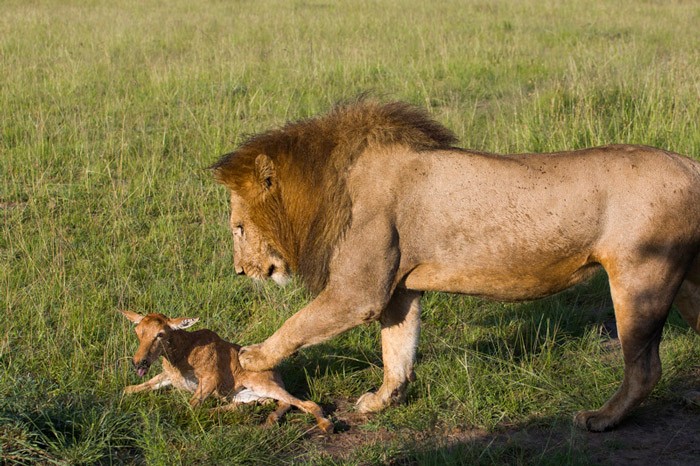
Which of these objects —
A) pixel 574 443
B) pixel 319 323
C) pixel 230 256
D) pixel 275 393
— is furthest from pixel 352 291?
pixel 230 256

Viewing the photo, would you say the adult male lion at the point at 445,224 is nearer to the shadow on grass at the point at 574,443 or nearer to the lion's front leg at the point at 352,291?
the lion's front leg at the point at 352,291

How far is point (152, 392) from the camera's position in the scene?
4.38 m

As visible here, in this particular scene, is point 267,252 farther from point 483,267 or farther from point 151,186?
point 151,186

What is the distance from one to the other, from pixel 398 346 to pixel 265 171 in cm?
114

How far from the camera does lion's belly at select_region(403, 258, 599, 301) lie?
4.21m

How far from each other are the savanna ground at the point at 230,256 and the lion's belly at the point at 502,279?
52cm

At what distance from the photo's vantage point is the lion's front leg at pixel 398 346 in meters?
4.59

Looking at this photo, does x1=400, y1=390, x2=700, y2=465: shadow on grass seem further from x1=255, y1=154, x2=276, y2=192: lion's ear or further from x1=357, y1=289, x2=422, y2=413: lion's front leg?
x1=255, y1=154, x2=276, y2=192: lion's ear

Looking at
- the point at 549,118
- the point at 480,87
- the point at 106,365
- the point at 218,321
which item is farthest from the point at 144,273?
the point at 480,87

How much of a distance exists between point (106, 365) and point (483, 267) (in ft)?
6.60

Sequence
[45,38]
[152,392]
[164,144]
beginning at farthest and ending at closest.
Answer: [45,38]
[164,144]
[152,392]

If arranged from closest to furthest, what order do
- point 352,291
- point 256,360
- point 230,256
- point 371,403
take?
point 352,291, point 256,360, point 371,403, point 230,256

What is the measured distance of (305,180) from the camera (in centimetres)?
446

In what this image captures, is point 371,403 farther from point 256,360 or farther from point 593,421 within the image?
point 593,421
